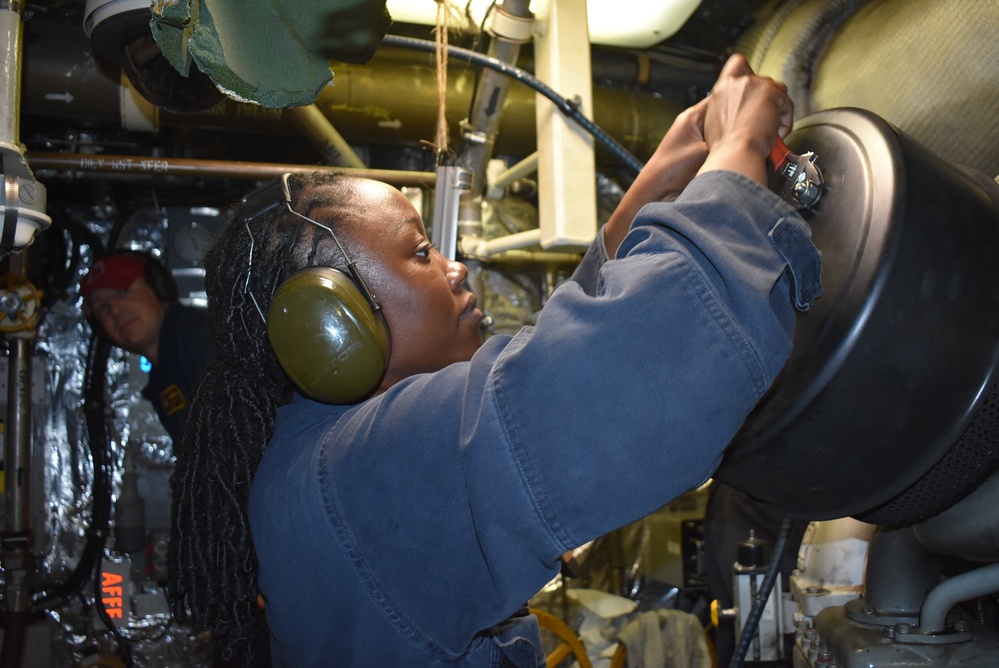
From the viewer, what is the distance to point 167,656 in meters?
3.07

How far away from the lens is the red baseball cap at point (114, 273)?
9.59 feet

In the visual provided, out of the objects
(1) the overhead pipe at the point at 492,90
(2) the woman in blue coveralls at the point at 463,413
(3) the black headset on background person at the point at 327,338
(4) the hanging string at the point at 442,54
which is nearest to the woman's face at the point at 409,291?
(2) the woman in blue coveralls at the point at 463,413

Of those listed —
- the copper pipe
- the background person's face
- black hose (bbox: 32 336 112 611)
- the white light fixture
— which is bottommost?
black hose (bbox: 32 336 112 611)

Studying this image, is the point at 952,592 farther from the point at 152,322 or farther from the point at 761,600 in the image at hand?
the point at 152,322

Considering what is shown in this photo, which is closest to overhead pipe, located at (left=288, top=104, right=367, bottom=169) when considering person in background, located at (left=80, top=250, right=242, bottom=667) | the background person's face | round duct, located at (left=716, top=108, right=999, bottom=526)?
person in background, located at (left=80, top=250, right=242, bottom=667)

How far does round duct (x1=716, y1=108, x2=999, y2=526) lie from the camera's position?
0.98 meters

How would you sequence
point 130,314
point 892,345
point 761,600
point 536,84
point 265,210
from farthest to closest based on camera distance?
1. point 130,314
2. point 536,84
3. point 761,600
4. point 265,210
5. point 892,345

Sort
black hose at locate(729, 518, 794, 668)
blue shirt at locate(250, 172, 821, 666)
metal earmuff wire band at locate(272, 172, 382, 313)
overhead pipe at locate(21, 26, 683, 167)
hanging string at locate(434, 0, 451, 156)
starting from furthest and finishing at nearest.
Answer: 1. overhead pipe at locate(21, 26, 683, 167)
2. hanging string at locate(434, 0, 451, 156)
3. black hose at locate(729, 518, 794, 668)
4. metal earmuff wire band at locate(272, 172, 382, 313)
5. blue shirt at locate(250, 172, 821, 666)

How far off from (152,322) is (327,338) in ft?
7.66

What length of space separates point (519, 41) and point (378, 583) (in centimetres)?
140

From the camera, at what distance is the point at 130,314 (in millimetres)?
2926

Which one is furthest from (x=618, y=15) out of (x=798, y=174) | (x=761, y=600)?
(x=761, y=600)

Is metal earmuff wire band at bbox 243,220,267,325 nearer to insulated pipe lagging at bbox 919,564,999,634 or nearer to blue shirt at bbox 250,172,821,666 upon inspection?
blue shirt at bbox 250,172,821,666

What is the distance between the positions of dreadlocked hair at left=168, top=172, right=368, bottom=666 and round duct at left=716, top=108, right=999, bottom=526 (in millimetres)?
717
